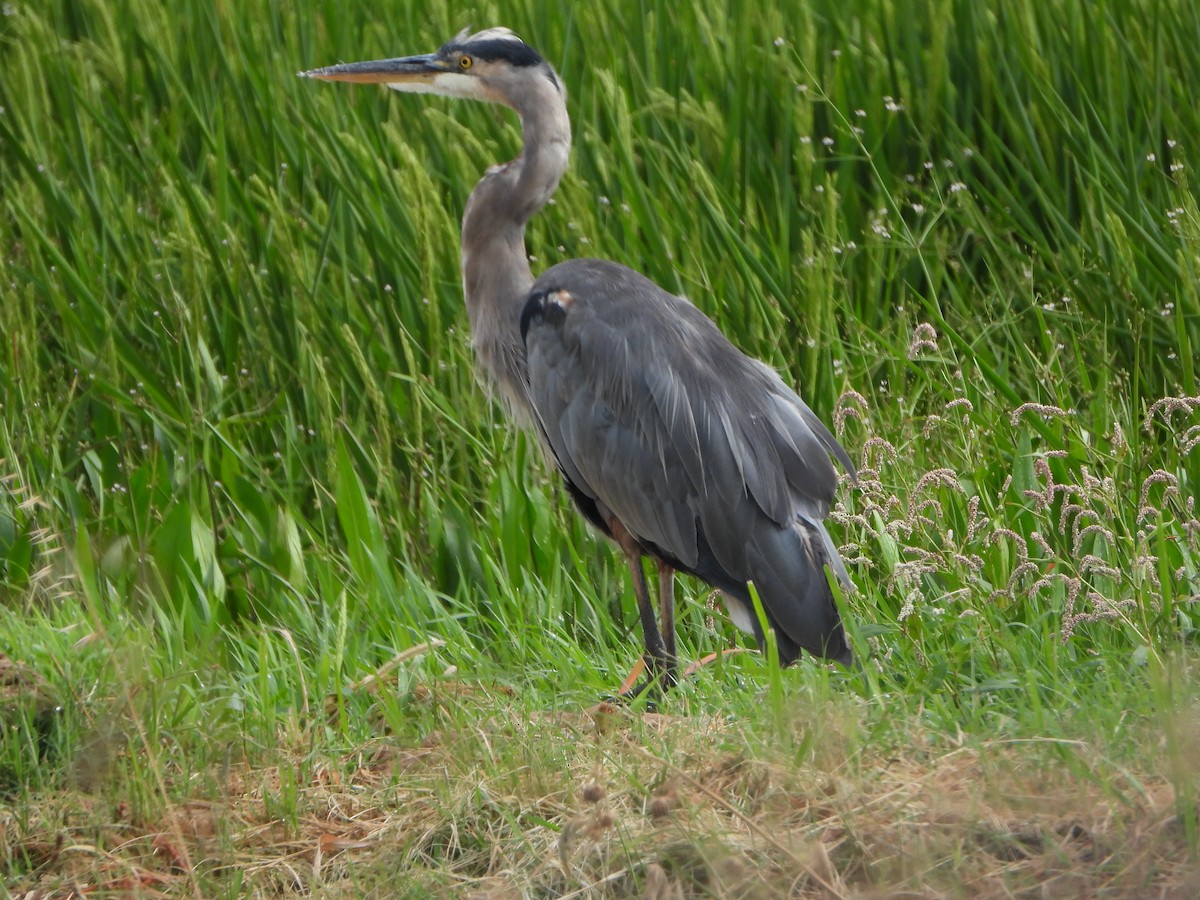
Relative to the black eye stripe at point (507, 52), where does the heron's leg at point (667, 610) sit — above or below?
below

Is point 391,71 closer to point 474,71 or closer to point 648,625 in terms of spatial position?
point 474,71

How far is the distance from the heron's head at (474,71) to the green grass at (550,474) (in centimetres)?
26

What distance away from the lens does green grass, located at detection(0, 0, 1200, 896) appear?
276 cm

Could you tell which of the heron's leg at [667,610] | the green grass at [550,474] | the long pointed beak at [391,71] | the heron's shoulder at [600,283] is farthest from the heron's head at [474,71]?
the heron's leg at [667,610]

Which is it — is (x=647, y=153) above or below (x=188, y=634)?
above

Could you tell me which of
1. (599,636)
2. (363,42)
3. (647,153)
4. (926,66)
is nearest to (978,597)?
(599,636)

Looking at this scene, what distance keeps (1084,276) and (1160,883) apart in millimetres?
3271

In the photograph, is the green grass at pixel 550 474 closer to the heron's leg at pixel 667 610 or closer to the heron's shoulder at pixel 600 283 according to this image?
the heron's leg at pixel 667 610

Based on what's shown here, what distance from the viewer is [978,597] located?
3.56 metres

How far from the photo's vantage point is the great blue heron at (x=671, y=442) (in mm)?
3842

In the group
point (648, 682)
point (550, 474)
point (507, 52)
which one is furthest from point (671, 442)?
point (507, 52)

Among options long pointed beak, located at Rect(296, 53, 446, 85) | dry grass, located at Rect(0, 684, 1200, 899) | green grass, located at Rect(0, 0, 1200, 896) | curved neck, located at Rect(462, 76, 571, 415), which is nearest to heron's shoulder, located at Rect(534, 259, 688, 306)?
curved neck, located at Rect(462, 76, 571, 415)

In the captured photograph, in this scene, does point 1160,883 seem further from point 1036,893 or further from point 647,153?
point 647,153

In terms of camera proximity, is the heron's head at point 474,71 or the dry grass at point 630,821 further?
the heron's head at point 474,71
